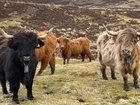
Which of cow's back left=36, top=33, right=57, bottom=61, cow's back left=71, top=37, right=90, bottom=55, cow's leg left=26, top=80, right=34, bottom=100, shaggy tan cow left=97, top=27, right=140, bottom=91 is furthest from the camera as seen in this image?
cow's back left=71, top=37, right=90, bottom=55

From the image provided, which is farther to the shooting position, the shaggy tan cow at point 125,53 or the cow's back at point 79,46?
the cow's back at point 79,46

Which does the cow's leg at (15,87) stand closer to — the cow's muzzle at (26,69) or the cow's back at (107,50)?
the cow's muzzle at (26,69)

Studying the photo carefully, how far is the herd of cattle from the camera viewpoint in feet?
28.5

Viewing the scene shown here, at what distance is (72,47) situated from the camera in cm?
2131

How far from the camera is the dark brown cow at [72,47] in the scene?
20.3m

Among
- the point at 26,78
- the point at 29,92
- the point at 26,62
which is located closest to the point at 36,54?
the point at 29,92

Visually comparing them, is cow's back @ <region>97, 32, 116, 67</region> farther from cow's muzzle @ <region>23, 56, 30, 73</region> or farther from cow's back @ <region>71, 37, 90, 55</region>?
cow's back @ <region>71, 37, 90, 55</region>

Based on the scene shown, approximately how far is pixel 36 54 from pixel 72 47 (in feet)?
35.1

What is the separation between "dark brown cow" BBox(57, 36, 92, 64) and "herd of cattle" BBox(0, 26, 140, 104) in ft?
21.5

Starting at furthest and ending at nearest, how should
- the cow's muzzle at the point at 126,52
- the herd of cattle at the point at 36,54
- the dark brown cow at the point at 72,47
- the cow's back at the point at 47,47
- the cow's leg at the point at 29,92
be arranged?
the dark brown cow at the point at 72,47 → the cow's back at the point at 47,47 → the cow's muzzle at the point at 126,52 → the cow's leg at the point at 29,92 → the herd of cattle at the point at 36,54

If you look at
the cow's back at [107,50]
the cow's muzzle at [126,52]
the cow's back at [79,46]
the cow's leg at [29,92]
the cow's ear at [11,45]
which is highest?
the cow's ear at [11,45]

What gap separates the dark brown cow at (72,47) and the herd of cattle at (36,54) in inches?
258

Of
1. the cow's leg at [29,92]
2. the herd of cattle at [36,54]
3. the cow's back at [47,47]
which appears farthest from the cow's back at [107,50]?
the cow's leg at [29,92]

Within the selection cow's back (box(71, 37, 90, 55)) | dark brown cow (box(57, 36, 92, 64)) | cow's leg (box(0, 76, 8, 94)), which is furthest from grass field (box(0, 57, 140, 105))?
cow's back (box(71, 37, 90, 55))
